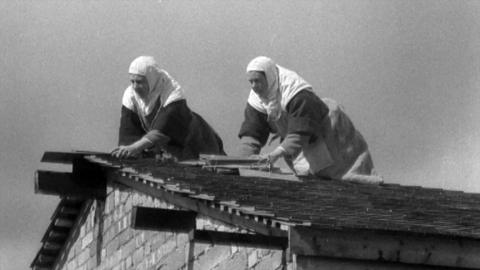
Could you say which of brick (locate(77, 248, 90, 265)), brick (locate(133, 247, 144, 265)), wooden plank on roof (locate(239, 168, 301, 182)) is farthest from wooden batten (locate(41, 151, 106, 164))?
wooden plank on roof (locate(239, 168, 301, 182))

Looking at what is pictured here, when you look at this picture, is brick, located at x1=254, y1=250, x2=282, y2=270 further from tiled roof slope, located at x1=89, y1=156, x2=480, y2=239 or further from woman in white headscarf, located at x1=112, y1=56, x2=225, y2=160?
woman in white headscarf, located at x1=112, y1=56, x2=225, y2=160

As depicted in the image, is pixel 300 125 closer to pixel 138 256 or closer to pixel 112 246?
pixel 112 246

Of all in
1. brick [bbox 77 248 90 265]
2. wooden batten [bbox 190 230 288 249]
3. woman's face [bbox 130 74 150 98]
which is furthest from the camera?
woman's face [bbox 130 74 150 98]

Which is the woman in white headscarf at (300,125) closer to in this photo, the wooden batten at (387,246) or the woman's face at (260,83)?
the woman's face at (260,83)

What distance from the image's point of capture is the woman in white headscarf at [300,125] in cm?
1670

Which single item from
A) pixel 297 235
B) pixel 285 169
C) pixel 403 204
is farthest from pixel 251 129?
pixel 297 235

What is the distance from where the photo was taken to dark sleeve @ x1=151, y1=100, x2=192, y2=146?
688 inches

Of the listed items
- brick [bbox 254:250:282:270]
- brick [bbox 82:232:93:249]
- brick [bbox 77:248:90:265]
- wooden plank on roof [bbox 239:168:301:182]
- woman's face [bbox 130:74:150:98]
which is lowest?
brick [bbox 77:248:90:265]

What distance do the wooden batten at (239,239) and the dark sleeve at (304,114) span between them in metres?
4.33

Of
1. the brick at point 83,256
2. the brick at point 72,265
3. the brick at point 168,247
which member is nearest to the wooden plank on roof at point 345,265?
the brick at point 168,247

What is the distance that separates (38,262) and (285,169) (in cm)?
318

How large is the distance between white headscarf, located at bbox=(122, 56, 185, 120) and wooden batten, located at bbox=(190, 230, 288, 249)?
5.52m

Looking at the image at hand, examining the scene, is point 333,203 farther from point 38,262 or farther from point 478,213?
point 38,262

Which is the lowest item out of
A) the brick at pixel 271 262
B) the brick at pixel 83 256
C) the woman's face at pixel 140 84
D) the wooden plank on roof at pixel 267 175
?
the brick at pixel 83 256
